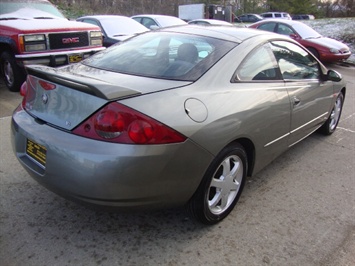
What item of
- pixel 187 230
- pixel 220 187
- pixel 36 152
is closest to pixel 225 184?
pixel 220 187

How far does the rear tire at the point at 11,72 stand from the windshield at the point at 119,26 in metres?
3.07

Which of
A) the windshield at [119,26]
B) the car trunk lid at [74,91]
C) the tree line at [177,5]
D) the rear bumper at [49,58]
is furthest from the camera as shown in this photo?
the tree line at [177,5]

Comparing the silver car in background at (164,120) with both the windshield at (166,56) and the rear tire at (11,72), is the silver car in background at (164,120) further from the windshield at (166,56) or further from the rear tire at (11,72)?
the rear tire at (11,72)

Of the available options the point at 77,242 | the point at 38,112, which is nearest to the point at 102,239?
the point at 77,242

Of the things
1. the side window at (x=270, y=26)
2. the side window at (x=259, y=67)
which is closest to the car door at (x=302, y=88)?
the side window at (x=259, y=67)

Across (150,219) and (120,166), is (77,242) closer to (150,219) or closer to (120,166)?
(150,219)

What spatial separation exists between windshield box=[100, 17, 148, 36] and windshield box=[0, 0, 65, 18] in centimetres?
161

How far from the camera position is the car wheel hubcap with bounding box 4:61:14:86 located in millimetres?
6301

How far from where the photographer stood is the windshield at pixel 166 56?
105 inches

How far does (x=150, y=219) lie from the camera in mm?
2742

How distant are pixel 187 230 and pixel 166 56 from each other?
4.68 feet

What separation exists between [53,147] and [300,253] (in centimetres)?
185

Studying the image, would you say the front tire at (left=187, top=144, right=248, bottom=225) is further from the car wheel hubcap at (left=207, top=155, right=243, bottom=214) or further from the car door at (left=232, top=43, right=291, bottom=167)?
the car door at (left=232, top=43, right=291, bottom=167)

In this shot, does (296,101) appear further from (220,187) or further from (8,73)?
(8,73)
